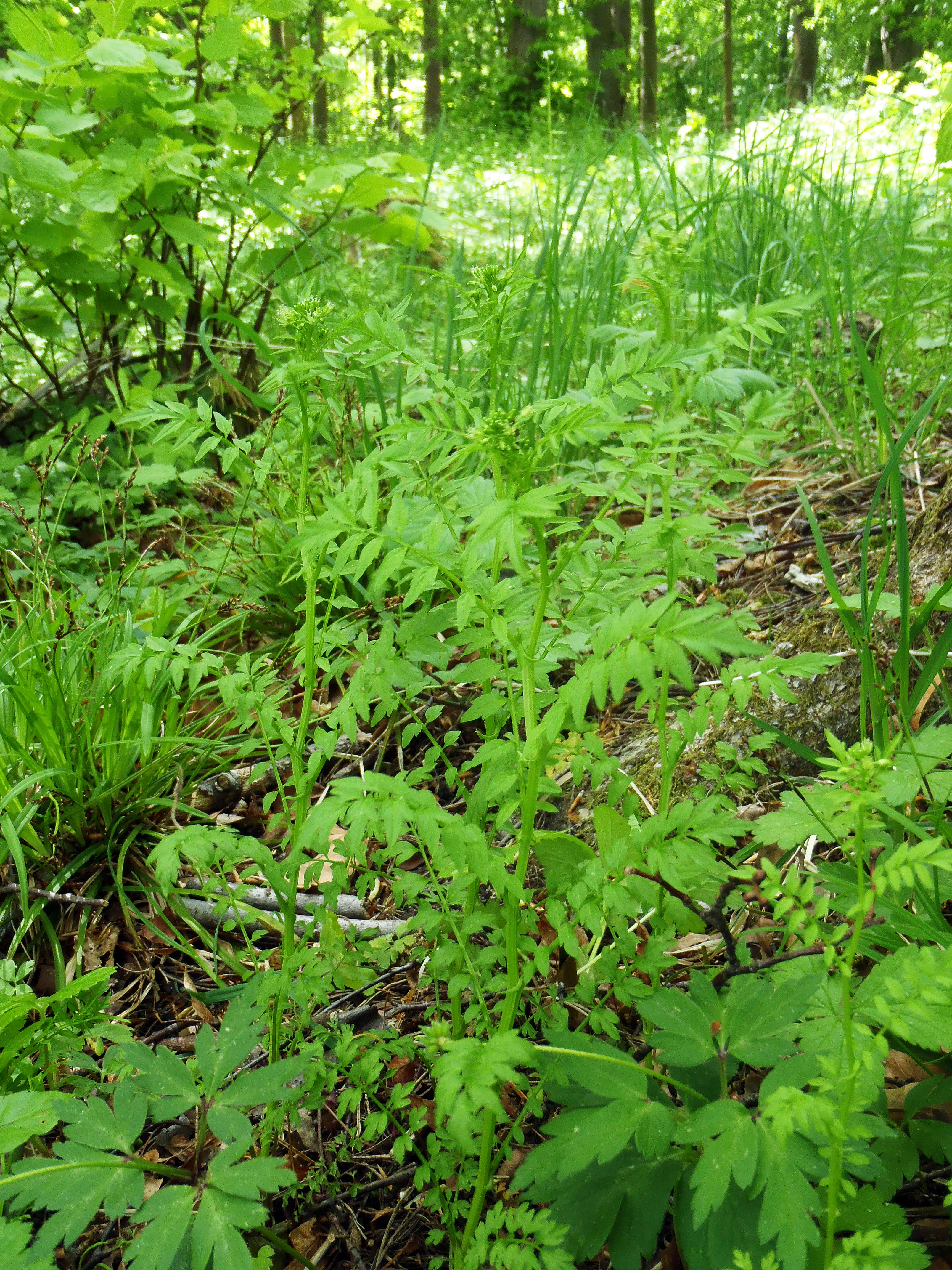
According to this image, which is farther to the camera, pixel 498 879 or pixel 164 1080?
pixel 164 1080

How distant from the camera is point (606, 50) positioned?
15.8 m

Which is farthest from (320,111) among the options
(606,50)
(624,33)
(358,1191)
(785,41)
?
(358,1191)

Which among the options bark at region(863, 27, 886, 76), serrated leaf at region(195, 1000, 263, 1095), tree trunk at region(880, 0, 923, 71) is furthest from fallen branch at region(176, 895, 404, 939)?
bark at region(863, 27, 886, 76)

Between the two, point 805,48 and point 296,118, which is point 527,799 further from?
point 805,48

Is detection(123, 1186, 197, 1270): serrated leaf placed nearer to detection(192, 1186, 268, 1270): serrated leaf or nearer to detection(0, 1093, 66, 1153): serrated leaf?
detection(192, 1186, 268, 1270): serrated leaf

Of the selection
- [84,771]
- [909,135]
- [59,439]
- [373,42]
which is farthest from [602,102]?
[84,771]

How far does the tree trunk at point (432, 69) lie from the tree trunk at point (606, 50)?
2.78m

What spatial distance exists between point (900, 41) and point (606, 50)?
18.6ft

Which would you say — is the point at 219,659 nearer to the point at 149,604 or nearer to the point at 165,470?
the point at 149,604

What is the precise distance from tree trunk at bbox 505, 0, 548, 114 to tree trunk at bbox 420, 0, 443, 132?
4.56ft

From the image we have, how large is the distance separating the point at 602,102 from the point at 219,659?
17.8m

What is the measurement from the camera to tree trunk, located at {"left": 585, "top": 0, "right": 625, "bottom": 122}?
1535 centimetres

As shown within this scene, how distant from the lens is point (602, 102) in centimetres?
1559

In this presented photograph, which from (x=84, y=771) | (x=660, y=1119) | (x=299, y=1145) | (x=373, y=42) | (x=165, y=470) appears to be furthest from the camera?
(x=373, y=42)
